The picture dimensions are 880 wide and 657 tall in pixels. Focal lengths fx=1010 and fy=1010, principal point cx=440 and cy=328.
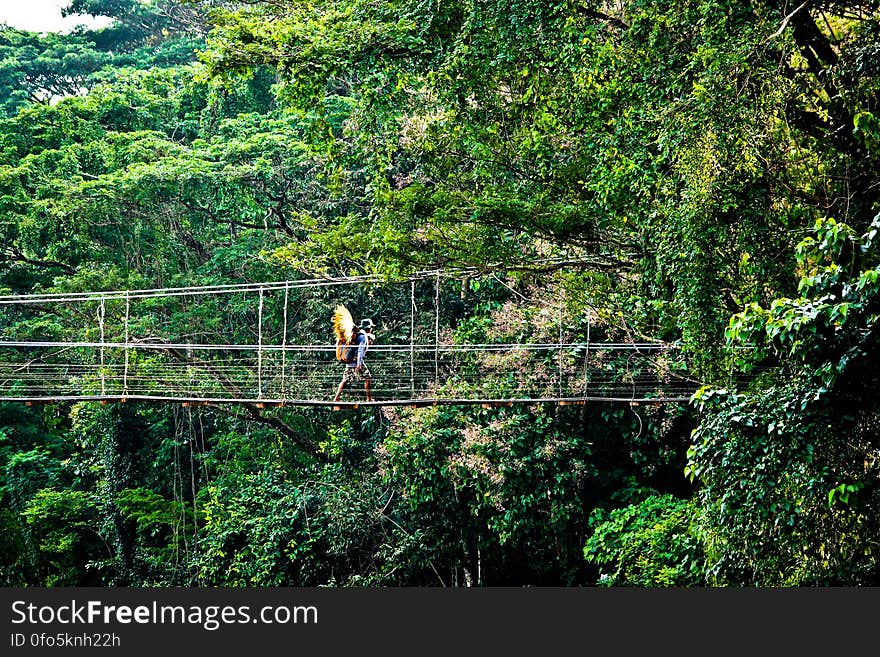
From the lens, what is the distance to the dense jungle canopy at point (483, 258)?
126 inches

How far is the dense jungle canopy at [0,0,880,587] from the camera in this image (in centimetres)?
319

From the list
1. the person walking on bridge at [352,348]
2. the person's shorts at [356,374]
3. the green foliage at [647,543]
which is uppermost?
the person walking on bridge at [352,348]

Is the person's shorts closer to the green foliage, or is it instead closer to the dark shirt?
the dark shirt

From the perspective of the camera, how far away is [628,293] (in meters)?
5.02

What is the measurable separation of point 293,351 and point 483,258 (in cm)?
330

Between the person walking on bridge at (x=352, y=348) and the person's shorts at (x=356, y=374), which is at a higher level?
the person walking on bridge at (x=352, y=348)

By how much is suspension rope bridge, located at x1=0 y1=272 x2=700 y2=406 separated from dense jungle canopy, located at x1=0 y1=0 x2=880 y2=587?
0.10 metres

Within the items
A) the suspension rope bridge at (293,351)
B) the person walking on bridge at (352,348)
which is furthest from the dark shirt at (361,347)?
the suspension rope bridge at (293,351)

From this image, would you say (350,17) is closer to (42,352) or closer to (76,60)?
(42,352)

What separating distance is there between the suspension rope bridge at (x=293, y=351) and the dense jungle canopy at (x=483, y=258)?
0.10 meters

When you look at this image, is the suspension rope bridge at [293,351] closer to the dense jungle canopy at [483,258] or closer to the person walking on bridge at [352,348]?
the dense jungle canopy at [483,258]

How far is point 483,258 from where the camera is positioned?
16.8 ft

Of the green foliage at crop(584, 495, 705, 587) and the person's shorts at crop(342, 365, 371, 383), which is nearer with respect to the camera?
the green foliage at crop(584, 495, 705, 587)

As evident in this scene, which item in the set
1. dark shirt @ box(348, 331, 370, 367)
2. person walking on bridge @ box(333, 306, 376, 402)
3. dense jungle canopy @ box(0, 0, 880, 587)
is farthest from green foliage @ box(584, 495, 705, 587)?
dark shirt @ box(348, 331, 370, 367)
